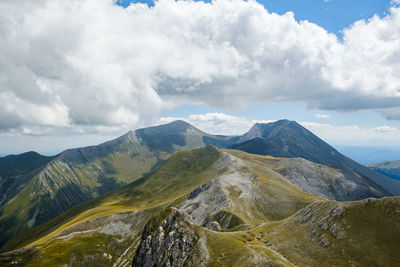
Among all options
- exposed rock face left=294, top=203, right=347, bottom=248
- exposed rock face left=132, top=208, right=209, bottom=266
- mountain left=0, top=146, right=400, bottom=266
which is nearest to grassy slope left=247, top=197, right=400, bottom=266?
exposed rock face left=294, top=203, right=347, bottom=248

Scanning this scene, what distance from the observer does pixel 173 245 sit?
6066 centimetres

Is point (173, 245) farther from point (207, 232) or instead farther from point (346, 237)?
point (346, 237)

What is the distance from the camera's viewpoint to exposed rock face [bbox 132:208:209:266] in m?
56.7

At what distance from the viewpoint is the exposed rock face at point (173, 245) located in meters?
56.7

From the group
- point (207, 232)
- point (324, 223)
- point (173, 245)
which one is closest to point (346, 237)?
point (324, 223)

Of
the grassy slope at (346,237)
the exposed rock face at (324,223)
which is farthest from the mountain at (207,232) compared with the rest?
the exposed rock face at (324,223)

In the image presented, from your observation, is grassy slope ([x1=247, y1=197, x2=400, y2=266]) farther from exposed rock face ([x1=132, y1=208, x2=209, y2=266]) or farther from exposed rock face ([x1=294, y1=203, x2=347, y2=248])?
exposed rock face ([x1=132, y1=208, x2=209, y2=266])

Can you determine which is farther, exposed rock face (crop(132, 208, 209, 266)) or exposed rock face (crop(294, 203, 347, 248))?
exposed rock face (crop(132, 208, 209, 266))

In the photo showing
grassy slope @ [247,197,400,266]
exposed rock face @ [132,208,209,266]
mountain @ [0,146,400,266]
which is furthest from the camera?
exposed rock face @ [132,208,209,266]

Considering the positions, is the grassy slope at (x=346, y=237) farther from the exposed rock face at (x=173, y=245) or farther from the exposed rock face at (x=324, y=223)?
the exposed rock face at (x=173, y=245)

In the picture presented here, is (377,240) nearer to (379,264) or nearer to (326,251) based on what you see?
(379,264)

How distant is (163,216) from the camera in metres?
73.2

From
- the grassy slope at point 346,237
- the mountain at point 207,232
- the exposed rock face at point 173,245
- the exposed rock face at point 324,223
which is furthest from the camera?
the exposed rock face at point 173,245

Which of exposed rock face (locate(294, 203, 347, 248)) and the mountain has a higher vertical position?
exposed rock face (locate(294, 203, 347, 248))
